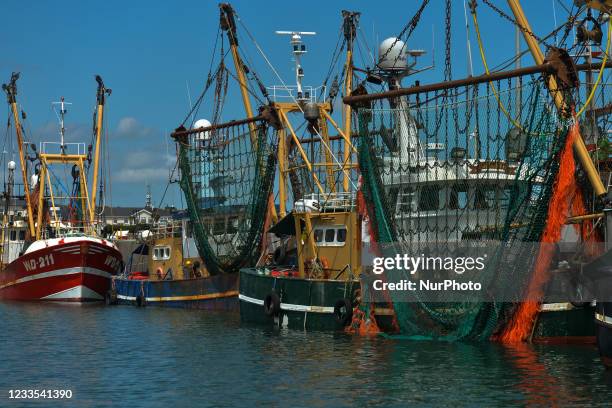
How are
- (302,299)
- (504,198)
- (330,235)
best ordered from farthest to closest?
(330,235) → (302,299) → (504,198)

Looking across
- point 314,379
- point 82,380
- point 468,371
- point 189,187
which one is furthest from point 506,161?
point 189,187

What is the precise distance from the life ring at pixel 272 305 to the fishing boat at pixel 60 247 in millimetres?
20503

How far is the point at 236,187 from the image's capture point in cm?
4244

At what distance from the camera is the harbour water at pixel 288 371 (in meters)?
20.4

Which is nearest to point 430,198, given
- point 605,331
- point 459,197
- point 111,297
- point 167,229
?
point 459,197

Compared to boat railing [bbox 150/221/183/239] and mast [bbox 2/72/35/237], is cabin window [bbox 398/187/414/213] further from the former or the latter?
mast [bbox 2/72/35/237]

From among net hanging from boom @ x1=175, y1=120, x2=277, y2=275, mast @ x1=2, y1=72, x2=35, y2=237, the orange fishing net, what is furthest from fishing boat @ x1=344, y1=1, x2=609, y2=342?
mast @ x1=2, y1=72, x2=35, y2=237

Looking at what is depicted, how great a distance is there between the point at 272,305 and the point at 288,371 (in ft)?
31.9

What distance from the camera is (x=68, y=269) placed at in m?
52.6

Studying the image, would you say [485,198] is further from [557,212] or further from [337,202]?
[337,202]

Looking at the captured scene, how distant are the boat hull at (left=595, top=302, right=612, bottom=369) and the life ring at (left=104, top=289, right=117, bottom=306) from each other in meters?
33.0

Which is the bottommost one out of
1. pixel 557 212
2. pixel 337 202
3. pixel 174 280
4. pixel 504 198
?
pixel 174 280

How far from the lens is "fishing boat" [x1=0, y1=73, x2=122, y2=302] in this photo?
172ft

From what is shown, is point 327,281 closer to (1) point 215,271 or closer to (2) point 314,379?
(2) point 314,379
